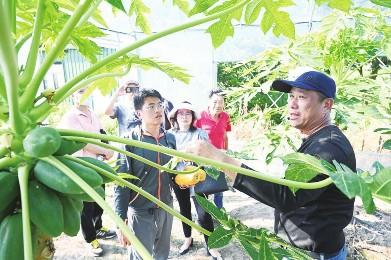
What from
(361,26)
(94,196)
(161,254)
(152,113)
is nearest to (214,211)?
(94,196)

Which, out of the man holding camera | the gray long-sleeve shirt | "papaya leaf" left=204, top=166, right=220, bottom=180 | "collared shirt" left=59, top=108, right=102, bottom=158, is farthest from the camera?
the man holding camera

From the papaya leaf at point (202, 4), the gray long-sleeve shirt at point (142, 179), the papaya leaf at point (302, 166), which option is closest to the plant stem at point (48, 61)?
the papaya leaf at point (202, 4)

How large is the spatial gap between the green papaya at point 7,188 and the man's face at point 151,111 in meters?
2.03

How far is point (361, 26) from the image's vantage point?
9.78 feet

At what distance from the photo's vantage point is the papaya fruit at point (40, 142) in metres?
0.62

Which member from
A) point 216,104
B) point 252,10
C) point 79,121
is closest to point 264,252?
point 252,10

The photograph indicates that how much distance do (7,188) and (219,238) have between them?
53 centimetres

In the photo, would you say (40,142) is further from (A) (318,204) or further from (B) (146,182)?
(B) (146,182)

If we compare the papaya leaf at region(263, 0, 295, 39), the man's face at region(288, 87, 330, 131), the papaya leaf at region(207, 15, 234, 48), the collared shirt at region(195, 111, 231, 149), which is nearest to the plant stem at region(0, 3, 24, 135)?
the papaya leaf at region(207, 15, 234, 48)

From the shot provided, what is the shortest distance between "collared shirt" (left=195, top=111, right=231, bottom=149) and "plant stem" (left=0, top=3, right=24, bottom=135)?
11.9 ft

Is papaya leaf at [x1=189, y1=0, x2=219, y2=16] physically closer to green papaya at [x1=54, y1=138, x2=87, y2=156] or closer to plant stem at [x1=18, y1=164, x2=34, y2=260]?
green papaya at [x1=54, y1=138, x2=87, y2=156]

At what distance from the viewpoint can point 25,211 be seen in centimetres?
60

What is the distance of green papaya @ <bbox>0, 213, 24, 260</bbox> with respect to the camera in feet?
2.04

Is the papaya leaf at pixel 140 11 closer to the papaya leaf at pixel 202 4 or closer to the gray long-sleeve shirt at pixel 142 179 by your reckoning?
the papaya leaf at pixel 202 4
